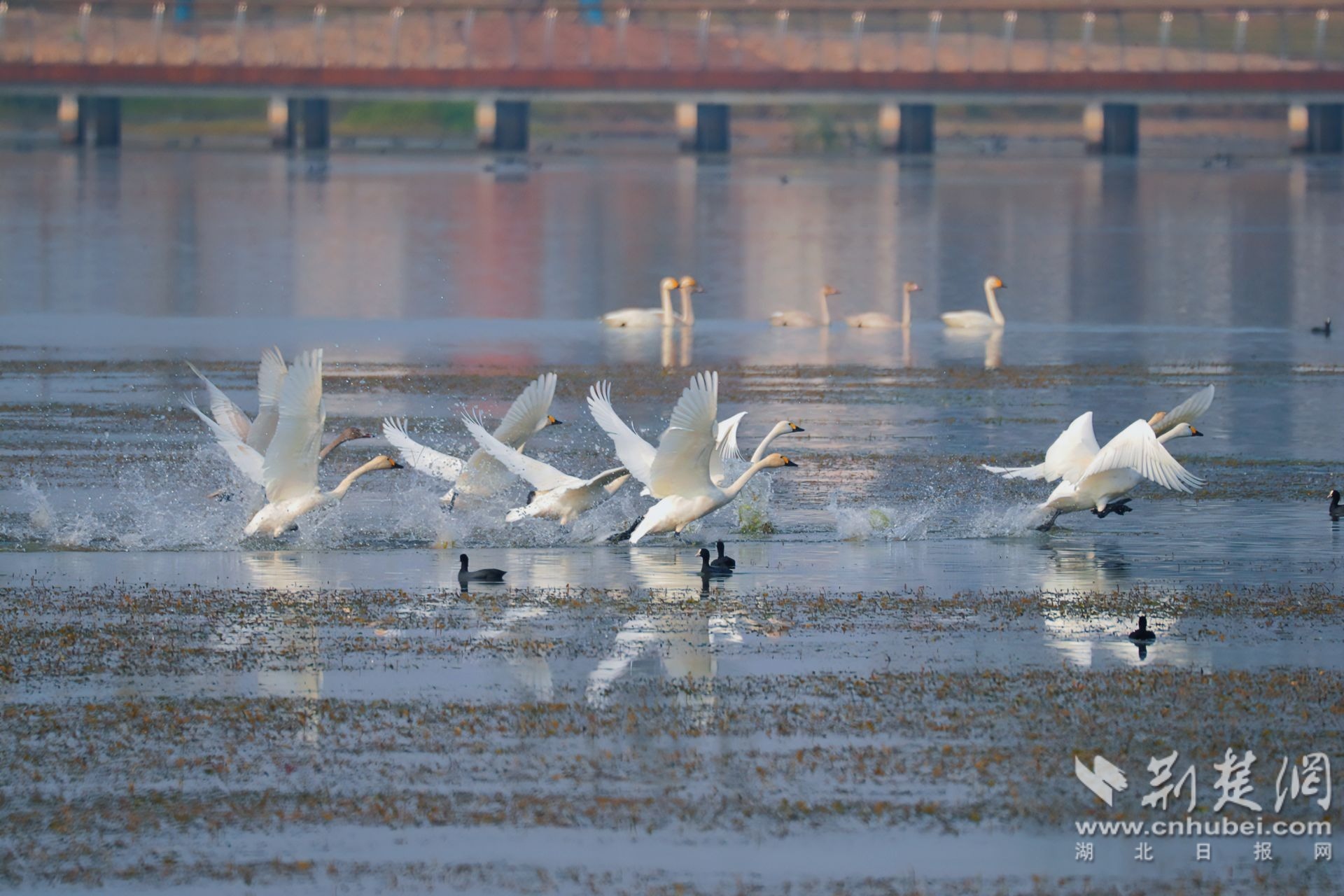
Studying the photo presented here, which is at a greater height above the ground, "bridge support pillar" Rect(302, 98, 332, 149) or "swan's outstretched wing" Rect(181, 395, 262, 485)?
"bridge support pillar" Rect(302, 98, 332, 149)

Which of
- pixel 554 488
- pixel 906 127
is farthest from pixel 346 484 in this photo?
pixel 906 127

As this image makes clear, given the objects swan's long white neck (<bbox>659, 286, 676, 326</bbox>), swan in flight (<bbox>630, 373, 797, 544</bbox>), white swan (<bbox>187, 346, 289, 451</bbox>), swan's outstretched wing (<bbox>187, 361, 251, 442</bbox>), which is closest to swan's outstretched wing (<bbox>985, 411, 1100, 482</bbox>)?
swan in flight (<bbox>630, 373, 797, 544</bbox>)

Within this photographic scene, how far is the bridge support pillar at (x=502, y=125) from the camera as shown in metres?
97.8

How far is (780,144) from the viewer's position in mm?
125000

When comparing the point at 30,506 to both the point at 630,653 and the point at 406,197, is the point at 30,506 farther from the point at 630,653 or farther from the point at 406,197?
the point at 406,197

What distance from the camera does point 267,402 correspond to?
14.6 meters

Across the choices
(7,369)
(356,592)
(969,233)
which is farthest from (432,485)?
(969,233)

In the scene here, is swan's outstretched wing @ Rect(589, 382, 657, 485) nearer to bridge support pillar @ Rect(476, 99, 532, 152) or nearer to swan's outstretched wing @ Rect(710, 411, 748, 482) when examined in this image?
swan's outstretched wing @ Rect(710, 411, 748, 482)

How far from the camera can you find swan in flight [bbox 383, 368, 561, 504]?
14.6 meters

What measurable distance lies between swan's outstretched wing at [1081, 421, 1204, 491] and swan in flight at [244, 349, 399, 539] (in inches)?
162

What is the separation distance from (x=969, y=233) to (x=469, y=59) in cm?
5626

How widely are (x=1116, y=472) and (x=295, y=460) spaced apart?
4789 millimetres

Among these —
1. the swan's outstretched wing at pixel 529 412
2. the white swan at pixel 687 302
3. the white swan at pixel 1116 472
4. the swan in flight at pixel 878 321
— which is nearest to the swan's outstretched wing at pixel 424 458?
the swan's outstretched wing at pixel 529 412

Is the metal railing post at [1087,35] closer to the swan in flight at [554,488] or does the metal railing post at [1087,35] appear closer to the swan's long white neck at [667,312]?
the swan's long white neck at [667,312]
